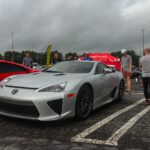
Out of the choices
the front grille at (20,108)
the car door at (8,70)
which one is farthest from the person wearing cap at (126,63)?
the front grille at (20,108)

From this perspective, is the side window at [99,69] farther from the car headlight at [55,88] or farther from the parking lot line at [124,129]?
the car headlight at [55,88]

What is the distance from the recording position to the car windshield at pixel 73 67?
5.74 m

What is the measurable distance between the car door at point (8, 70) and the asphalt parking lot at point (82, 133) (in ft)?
5.89

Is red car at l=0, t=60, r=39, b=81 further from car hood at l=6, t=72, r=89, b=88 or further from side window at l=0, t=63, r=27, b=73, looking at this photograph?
car hood at l=6, t=72, r=89, b=88

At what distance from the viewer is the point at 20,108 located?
431 centimetres

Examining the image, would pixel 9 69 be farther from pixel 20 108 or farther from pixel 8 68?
pixel 20 108

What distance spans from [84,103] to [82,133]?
0.94 meters

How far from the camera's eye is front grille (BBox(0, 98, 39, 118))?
4.23m

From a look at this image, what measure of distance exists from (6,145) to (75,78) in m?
1.88

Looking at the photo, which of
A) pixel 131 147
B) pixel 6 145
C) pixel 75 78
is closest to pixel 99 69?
pixel 75 78

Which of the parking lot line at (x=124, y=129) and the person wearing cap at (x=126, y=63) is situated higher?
the person wearing cap at (x=126, y=63)

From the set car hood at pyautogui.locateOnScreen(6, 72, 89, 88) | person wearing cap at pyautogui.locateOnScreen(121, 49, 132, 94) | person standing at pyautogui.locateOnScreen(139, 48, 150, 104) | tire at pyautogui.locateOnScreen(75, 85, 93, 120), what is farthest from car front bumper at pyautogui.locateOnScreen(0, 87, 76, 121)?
person wearing cap at pyautogui.locateOnScreen(121, 49, 132, 94)

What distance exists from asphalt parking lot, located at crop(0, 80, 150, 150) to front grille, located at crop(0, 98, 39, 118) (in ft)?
0.81

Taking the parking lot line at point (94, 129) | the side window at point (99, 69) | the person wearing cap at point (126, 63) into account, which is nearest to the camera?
the parking lot line at point (94, 129)
